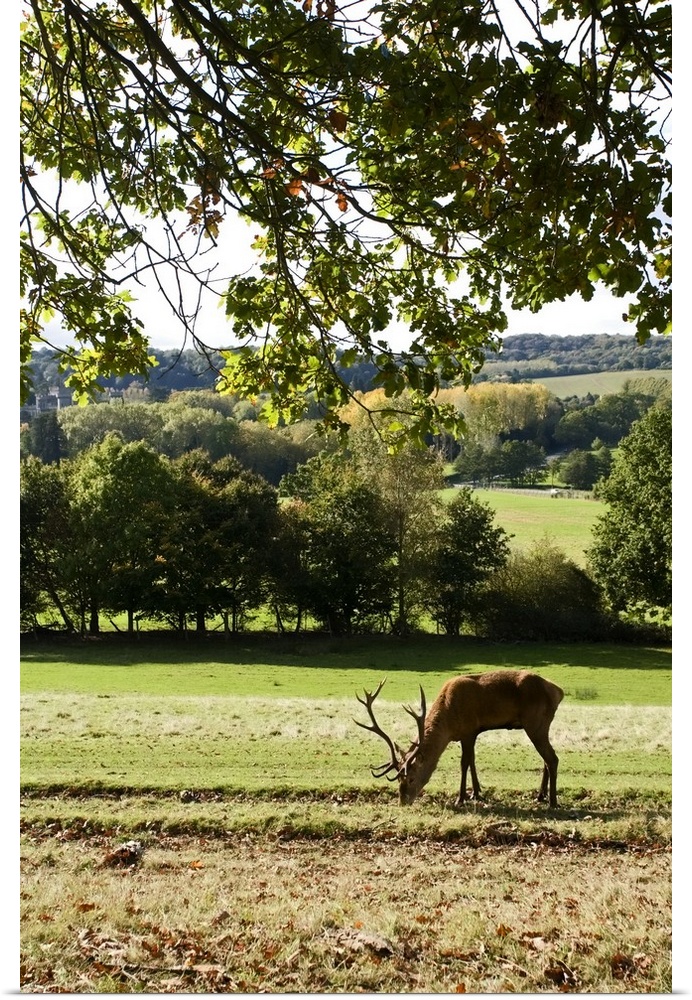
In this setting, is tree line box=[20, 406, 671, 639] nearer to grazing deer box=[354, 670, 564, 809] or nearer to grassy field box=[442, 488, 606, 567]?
grassy field box=[442, 488, 606, 567]

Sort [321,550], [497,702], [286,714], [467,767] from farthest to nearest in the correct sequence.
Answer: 1. [321,550]
2. [286,714]
3. [497,702]
4. [467,767]

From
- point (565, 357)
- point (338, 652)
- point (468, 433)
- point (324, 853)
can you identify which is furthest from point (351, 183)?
point (338, 652)

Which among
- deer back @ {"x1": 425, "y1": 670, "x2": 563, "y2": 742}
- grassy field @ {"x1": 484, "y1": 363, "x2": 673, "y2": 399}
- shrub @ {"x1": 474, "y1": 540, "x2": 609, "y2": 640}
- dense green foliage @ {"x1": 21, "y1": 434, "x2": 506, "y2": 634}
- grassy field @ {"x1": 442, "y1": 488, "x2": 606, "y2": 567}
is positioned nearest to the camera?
deer back @ {"x1": 425, "y1": 670, "x2": 563, "y2": 742}

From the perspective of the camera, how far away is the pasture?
11.2 feet

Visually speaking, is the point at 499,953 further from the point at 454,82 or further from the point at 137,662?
the point at 137,662

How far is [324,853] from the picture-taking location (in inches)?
205

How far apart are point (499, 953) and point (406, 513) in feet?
40.5

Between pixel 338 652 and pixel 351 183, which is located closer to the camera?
pixel 351 183

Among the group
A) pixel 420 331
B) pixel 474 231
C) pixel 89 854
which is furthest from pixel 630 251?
pixel 89 854

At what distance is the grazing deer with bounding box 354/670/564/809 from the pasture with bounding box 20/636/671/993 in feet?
0.81

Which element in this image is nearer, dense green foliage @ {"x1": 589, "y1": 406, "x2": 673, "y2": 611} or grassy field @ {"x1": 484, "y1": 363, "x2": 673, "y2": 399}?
grassy field @ {"x1": 484, "y1": 363, "x2": 673, "y2": 399}

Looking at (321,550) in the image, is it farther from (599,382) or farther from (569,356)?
(599,382)

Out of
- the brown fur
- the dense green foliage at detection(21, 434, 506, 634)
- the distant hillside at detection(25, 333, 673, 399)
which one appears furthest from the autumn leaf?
the dense green foliage at detection(21, 434, 506, 634)

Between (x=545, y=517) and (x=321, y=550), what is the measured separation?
5445 mm
